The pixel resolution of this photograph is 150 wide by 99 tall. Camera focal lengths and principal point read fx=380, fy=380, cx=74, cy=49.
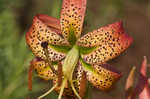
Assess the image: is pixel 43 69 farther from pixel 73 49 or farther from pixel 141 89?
pixel 141 89

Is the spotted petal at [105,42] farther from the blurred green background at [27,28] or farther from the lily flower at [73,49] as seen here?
the blurred green background at [27,28]

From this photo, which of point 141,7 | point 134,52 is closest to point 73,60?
point 134,52

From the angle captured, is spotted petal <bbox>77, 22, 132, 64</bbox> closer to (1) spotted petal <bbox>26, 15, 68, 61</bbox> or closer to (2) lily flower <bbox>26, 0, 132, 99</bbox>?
(2) lily flower <bbox>26, 0, 132, 99</bbox>

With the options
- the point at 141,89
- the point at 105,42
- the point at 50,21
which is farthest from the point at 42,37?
the point at 141,89

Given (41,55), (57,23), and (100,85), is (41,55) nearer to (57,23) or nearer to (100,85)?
(57,23)

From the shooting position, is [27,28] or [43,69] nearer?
[43,69]

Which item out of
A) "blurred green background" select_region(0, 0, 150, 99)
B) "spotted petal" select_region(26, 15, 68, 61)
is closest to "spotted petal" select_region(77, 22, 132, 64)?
"spotted petal" select_region(26, 15, 68, 61)
